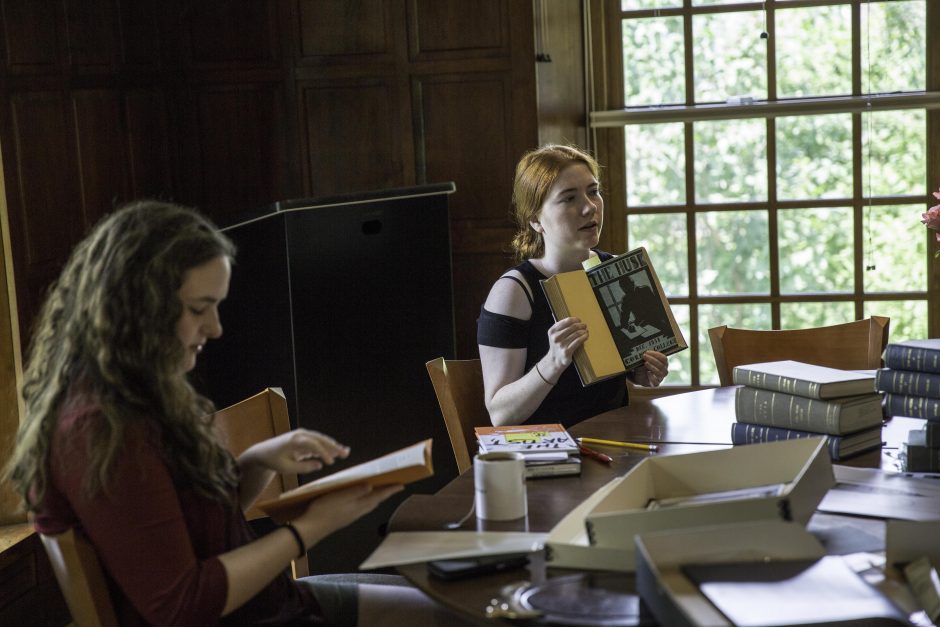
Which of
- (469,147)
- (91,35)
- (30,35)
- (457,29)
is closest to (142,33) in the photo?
(91,35)

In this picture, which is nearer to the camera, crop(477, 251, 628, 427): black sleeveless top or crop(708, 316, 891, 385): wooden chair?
crop(477, 251, 628, 427): black sleeveless top

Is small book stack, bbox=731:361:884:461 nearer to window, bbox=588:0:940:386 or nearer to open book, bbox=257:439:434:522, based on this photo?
open book, bbox=257:439:434:522

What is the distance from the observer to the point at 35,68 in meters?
3.23

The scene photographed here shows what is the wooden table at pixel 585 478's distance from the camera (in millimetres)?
1377

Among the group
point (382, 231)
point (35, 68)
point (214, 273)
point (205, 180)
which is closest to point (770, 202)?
point (382, 231)

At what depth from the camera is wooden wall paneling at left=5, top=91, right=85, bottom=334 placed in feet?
10.3

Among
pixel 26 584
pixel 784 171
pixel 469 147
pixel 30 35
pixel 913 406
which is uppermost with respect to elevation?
pixel 30 35

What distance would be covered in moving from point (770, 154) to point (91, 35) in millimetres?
2496

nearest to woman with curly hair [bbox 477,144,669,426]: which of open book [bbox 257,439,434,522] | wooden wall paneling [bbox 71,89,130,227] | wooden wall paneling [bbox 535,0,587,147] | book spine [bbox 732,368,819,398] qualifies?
book spine [bbox 732,368,819,398]

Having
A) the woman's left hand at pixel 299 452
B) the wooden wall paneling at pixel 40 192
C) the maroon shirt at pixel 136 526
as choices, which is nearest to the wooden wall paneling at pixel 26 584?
the wooden wall paneling at pixel 40 192

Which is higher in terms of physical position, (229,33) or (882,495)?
(229,33)

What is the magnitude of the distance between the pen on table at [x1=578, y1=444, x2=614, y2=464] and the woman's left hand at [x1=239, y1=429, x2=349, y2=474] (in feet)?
1.65

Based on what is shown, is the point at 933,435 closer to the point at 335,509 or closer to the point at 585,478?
the point at 585,478

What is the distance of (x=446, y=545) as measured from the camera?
4.92 ft
